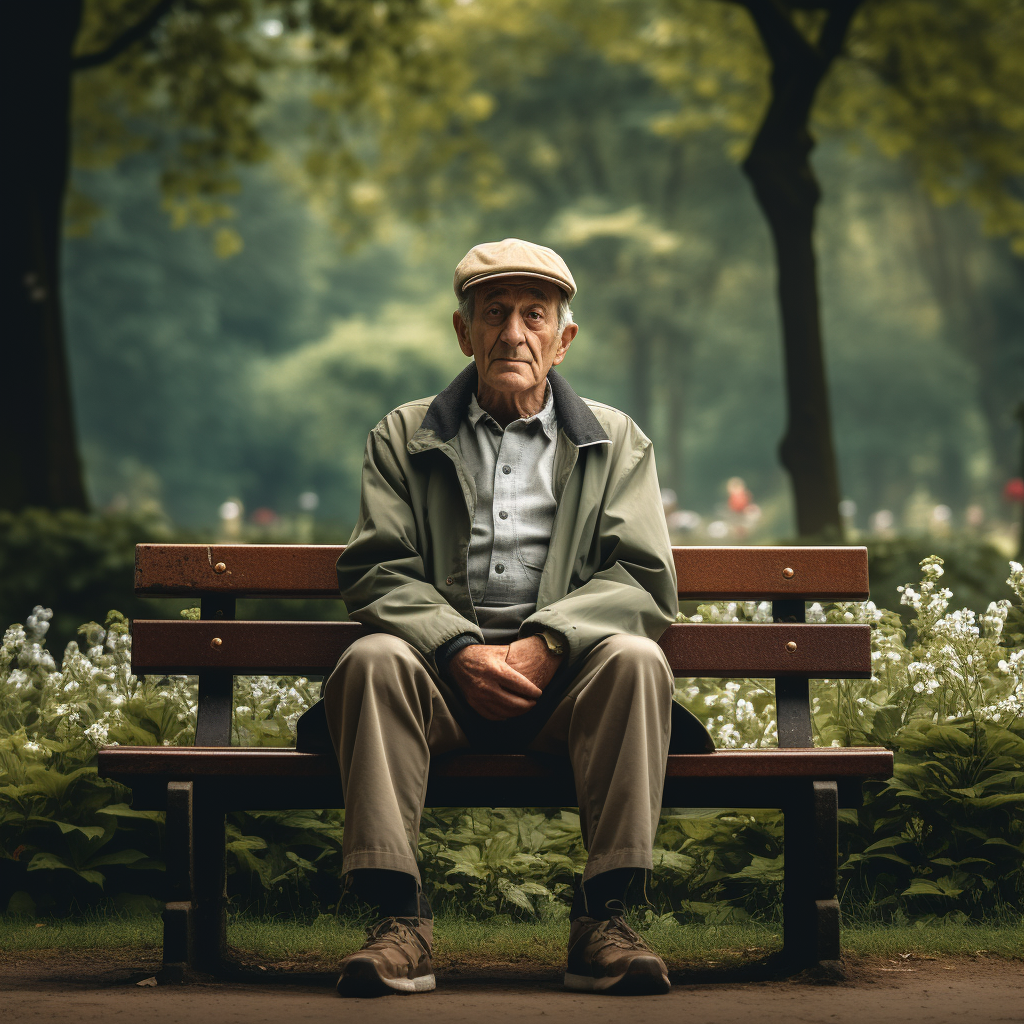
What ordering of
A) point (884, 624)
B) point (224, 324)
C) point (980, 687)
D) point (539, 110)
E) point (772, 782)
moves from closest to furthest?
point (772, 782)
point (980, 687)
point (884, 624)
point (539, 110)
point (224, 324)

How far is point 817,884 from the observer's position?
11.3 ft

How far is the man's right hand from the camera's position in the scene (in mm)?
3359

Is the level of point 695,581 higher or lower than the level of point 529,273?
lower

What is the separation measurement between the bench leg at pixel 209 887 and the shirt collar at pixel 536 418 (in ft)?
4.13

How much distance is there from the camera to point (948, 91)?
12.6 m

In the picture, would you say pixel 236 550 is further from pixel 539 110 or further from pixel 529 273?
pixel 539 110

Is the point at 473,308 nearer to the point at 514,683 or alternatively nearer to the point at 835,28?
the point at 514,683

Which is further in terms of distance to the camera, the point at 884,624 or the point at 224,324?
the point at 224,324

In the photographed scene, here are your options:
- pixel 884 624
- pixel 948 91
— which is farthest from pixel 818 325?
pixel 884 624

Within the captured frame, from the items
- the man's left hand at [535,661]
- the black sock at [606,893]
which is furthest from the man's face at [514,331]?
the black sock at [606,893]

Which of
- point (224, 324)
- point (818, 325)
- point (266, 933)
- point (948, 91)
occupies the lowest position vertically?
point (266, 933)

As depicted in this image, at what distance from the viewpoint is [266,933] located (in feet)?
12.8

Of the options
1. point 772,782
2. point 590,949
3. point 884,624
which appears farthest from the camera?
point 884,624

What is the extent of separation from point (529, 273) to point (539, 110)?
29.7 meters
